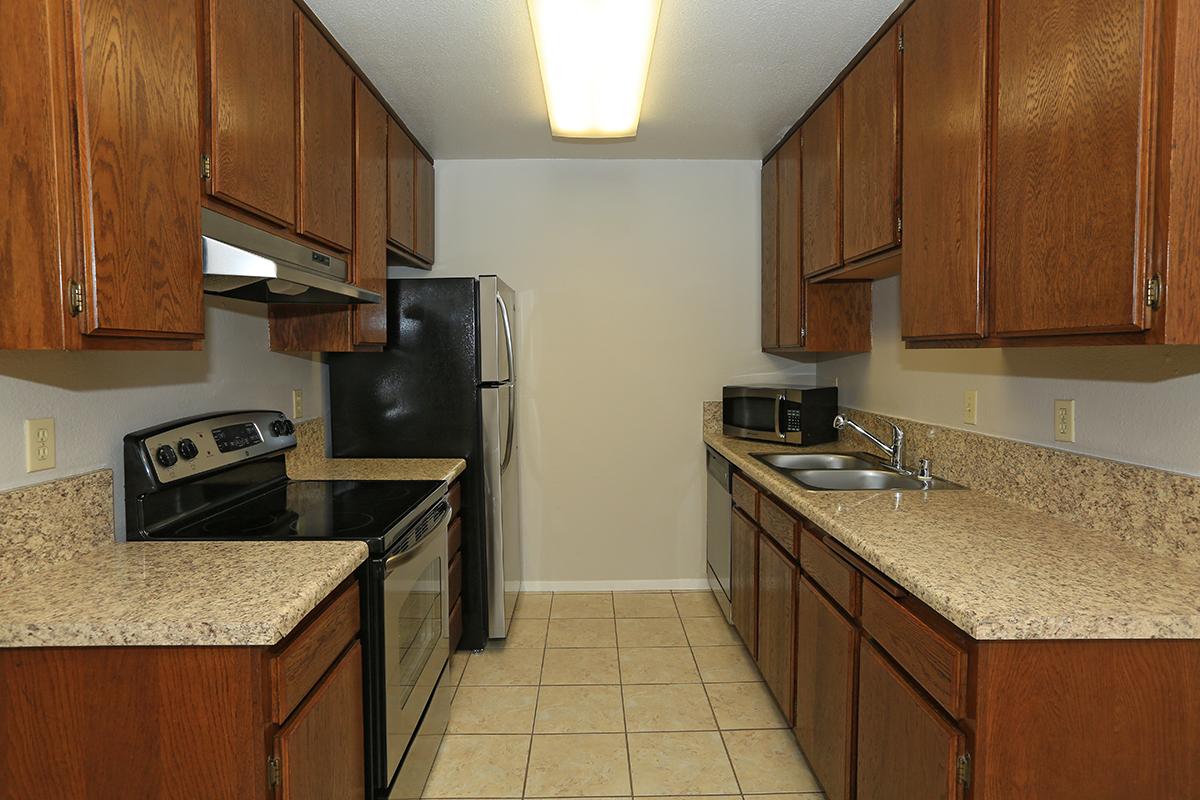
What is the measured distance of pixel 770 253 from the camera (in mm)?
3730

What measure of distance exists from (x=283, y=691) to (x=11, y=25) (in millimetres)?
1211

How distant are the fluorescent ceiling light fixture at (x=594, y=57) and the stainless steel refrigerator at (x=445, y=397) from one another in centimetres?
80

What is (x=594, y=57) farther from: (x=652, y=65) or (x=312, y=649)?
(x=312, y=649)

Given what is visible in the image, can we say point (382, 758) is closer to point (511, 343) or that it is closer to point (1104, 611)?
point (1104, 611)

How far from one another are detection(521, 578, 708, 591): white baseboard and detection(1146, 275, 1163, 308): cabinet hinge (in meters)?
3.07

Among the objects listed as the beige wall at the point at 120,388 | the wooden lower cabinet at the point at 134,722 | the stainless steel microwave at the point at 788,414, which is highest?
the beige wall at the point at 120,388

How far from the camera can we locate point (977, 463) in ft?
7.44

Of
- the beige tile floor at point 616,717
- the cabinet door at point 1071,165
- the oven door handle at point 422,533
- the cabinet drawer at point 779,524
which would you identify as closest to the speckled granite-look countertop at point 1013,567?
the cabinet drawer at point 779,524

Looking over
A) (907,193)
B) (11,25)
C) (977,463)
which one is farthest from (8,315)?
(977,463)

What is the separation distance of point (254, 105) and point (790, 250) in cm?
235

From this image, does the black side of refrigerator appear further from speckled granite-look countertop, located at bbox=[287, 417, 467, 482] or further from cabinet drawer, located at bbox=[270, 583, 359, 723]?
cabinet drawer, located at bbox=[270, 583, 359, 723]

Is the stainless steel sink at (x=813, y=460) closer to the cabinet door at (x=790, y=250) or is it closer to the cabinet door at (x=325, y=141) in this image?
the cabinet door at (x=790, y=250)

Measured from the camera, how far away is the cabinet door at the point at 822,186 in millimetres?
2740

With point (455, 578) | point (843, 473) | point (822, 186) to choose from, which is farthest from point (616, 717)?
point (822, 186)
